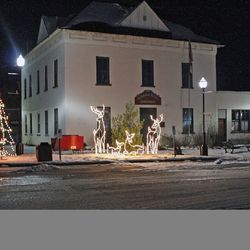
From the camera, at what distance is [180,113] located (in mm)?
35094

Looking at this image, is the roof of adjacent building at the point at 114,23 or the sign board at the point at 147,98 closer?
the roof of adjacent building at the point at 114,23

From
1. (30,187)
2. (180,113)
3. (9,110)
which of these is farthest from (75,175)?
(9,110)

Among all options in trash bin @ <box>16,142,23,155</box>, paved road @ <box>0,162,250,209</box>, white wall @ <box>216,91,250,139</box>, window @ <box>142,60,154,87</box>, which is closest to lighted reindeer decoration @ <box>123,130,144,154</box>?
trash bin @ <box>16,142,23,155</box>

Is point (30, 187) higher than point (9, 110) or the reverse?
the reverse

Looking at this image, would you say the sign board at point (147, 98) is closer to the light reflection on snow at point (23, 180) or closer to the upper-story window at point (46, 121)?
the upper-story window at point (46, 121)

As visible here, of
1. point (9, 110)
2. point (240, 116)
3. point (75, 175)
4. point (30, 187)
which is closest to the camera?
point (30, 187)

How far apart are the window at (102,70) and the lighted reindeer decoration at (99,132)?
6.17 feet

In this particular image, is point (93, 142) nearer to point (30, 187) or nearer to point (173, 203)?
point (30, 187)

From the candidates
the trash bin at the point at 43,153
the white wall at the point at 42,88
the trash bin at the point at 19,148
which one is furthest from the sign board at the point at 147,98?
the trash bin at the point at 43,153

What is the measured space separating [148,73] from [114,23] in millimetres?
4043

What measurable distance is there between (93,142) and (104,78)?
4.22 metres

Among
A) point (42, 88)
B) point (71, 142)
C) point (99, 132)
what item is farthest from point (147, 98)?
point (42, 88)

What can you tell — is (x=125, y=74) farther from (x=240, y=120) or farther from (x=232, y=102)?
(x=240, y=120)

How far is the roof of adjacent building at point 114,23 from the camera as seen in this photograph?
32.3 meters
